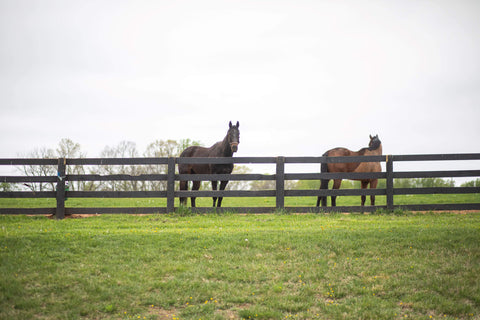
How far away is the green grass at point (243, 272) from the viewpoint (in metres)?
5.27

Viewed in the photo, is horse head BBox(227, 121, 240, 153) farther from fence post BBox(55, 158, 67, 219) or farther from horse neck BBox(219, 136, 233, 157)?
fence post BBox(55, 158, 67, 219)

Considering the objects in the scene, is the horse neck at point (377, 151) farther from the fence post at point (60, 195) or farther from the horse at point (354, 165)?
the fence post at point (60, 195)

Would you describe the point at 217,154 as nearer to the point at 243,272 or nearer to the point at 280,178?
the point at 280,178

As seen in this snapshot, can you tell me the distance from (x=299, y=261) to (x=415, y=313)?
2090mm

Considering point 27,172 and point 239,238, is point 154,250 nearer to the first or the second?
point 239,238

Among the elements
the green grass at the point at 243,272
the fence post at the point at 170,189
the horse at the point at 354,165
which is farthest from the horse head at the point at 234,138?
the green grass at the point at 243,272

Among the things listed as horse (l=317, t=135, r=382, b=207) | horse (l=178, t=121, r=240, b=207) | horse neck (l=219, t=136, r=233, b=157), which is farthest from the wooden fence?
horse (l=317, t=135, r=382, b=207)

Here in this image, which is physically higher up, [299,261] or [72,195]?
[72,195]

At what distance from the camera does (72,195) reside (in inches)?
432

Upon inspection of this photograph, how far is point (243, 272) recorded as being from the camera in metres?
6.25

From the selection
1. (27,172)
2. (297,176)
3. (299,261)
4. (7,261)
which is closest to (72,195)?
(7,261)

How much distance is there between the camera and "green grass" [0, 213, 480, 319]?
527cm

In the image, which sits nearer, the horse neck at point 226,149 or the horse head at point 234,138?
the horse head at point 234,138

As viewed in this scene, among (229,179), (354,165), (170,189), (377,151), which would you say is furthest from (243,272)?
(377,151)
